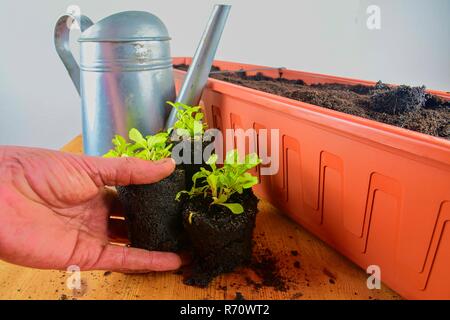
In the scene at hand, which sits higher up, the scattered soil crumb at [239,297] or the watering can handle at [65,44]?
the watering can handle at [65,44]

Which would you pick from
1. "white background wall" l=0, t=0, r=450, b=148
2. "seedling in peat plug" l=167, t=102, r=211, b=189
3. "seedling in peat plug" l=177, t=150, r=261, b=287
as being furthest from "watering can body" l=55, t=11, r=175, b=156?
"white background wall" l=0, t=0, r=450, b=148

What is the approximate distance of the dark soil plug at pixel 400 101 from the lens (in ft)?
1.63

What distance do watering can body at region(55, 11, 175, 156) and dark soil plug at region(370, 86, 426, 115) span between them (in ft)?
1.22

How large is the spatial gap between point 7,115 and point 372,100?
123 cm

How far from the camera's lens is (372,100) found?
53 centimetres

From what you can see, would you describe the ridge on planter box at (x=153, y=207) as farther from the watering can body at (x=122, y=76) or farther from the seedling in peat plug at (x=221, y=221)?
the watering can body at (x=122, y=76)

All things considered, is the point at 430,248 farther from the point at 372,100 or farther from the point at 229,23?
the point at 229,23

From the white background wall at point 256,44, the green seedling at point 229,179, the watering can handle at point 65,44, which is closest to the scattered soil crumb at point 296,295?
the green seedling at point 229,179

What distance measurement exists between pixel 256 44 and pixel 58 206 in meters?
0.89

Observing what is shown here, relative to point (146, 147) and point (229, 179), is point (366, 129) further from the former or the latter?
point (146, 147)

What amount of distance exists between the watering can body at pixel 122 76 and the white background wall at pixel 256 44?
57 centimetres

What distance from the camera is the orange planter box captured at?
332 mm

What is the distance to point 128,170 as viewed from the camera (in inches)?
16.6

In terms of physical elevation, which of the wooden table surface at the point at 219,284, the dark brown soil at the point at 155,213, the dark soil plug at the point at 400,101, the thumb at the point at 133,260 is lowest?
the wooden table surface at the point at 219,284
